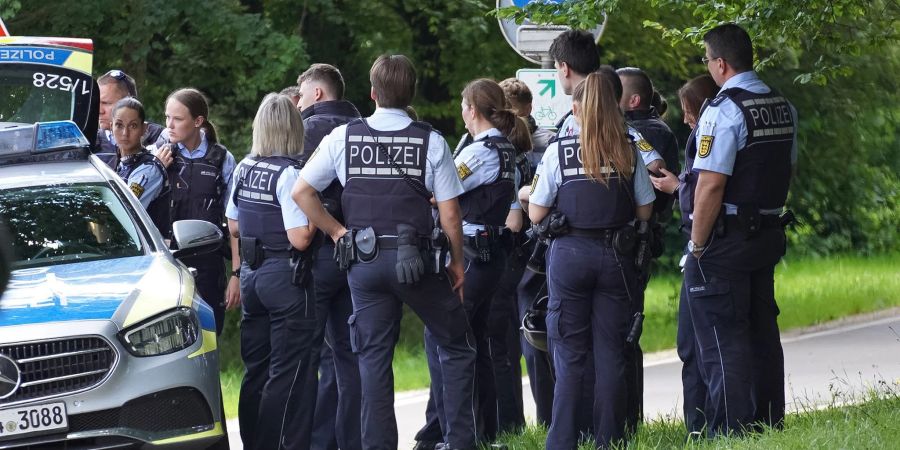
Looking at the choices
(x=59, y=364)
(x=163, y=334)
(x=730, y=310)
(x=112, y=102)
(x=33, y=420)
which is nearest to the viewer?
(x=33, y=420)

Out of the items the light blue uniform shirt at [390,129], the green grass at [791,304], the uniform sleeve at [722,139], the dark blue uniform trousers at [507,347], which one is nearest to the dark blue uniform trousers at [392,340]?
the light blue uniform shirt at [390,129]

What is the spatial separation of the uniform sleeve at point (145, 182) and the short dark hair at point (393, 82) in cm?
190

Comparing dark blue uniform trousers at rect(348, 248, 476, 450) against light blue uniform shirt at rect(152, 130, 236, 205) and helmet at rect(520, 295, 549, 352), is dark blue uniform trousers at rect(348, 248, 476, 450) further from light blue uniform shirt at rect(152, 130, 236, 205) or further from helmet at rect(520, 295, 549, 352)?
light blue uniform shirt at rect(152, 130, 236, 205)

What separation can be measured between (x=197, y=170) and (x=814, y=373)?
5413 mm

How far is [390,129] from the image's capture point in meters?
6.29

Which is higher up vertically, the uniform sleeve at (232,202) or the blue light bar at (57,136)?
the blue light bar at (57,136)

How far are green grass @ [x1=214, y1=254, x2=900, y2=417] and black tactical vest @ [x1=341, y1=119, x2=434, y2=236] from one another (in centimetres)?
424

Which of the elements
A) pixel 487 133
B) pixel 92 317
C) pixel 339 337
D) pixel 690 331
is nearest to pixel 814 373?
pixel 690 331

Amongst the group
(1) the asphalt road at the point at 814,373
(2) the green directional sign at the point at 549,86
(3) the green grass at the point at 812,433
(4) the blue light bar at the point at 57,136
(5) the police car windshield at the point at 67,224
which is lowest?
(1) the asphalt road at the point at 814,373

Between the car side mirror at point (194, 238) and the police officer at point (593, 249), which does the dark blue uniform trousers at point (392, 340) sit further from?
the car side mirror at point (194, 238)

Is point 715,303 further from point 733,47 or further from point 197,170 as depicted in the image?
point 197,170

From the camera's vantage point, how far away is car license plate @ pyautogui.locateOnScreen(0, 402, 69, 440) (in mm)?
5398

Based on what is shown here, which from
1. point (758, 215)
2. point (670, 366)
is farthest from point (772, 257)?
point (670, 366)

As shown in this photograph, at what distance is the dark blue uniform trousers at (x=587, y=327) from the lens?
6.21 m
